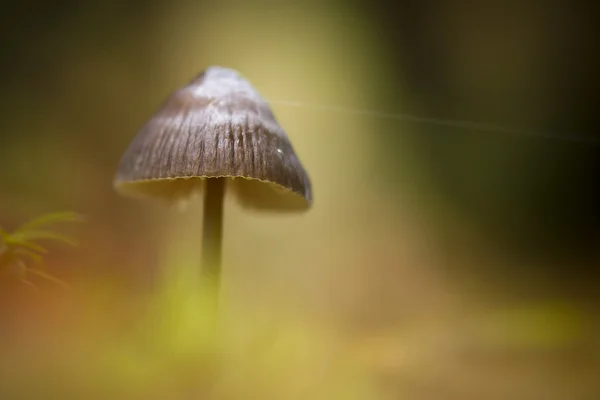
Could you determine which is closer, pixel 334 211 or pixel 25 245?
pixel 25 245

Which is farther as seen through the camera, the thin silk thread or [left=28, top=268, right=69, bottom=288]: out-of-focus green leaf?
the thin silk thread

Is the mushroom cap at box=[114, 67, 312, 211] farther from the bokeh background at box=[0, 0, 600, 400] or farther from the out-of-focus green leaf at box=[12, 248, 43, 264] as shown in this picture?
the out-of-focus green leaf at box=[12, 248, 43, 264]

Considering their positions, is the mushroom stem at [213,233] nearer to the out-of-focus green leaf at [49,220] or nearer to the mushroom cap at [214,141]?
the mushroom cap at [214,141]

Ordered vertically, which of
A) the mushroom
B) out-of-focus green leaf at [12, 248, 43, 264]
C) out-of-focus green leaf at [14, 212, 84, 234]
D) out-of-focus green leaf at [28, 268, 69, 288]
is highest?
the mushroom

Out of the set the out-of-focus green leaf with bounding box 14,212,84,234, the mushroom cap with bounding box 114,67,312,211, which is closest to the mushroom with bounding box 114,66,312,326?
the mushroom cap with bounding box 114,67,312,211

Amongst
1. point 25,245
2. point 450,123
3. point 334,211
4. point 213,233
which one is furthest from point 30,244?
point 450,123

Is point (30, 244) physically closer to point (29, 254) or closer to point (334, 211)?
point (29, 254)

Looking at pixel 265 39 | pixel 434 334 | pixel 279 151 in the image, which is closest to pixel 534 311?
pixel 434 334
